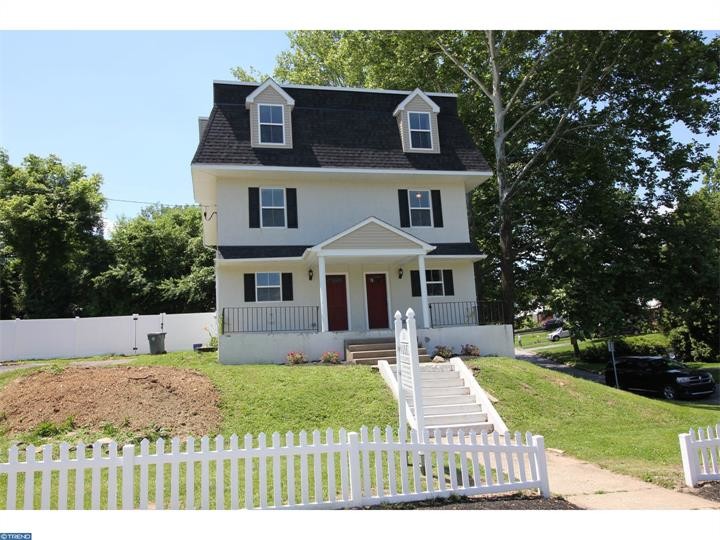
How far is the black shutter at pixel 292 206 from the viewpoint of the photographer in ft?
59.1

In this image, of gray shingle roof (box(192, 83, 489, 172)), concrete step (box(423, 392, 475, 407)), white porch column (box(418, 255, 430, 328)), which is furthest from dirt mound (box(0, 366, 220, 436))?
gray shingle roof (box(192, 83, 489, 172))

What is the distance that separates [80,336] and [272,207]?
34.4 feet

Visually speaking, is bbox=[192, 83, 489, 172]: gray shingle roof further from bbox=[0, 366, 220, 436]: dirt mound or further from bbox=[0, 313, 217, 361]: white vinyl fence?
bbox=[0, 313, 217, 361]: white vinyl fence

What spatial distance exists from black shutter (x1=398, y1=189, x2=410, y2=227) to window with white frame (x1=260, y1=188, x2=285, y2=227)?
173 inches

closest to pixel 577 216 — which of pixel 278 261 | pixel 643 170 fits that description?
pixel 643 170

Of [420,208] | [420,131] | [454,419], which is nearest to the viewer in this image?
[454,419]

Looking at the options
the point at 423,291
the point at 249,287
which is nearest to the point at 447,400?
the point at 423,291

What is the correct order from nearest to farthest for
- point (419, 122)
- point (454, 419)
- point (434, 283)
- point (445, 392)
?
point (454, 419), point (445, 392), point (434, 283), point (419, 122)

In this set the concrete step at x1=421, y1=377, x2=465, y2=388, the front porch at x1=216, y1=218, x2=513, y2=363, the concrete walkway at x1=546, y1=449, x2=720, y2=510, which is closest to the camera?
the concrete walkway at x1=546, y1=449, x2=720, y2=510

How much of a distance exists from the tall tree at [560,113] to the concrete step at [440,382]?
28.8ft

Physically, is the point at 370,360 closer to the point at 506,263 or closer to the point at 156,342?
the point at 506,263

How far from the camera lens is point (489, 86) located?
24.2 m

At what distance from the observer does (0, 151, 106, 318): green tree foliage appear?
28.6 meters

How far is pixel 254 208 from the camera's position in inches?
696
